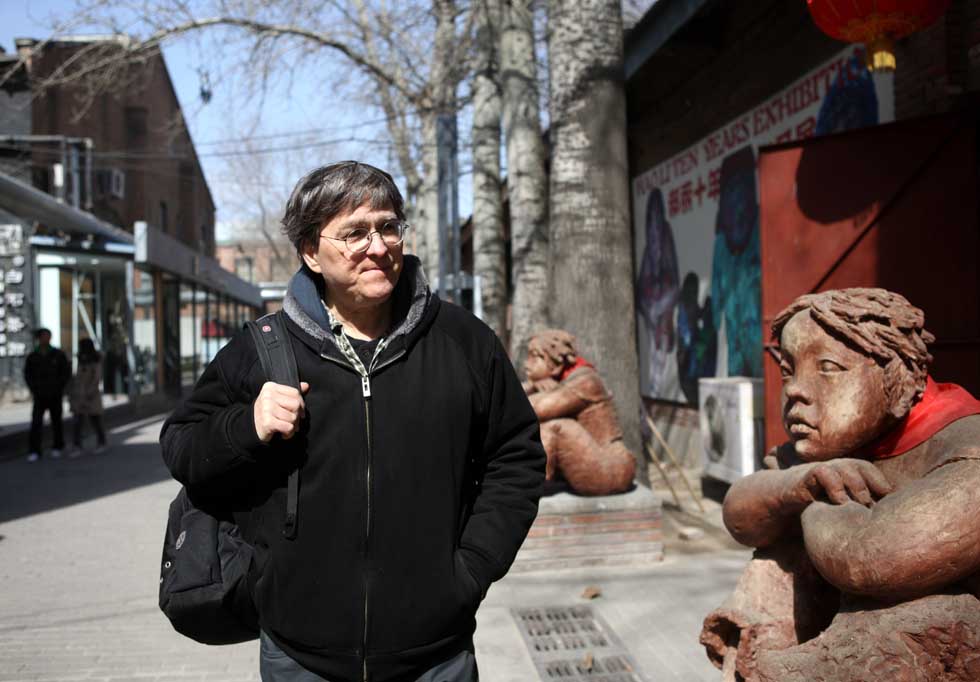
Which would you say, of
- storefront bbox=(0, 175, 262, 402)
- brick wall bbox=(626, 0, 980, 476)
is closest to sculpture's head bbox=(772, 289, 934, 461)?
brick wall bbox=(626, 0, 980, 476)

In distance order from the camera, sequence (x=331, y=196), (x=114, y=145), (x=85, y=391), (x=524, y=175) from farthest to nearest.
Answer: (x=114, y=145), (x=85, y=391), (x=524, y=175), (x=331, y=196)

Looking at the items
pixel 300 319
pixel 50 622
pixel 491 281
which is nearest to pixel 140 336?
pixel 491 281

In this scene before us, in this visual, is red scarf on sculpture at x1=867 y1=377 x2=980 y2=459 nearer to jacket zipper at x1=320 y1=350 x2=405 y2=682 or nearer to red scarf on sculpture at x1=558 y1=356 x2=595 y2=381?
jacket zipper at x1=320 y1=350 x2=405 y2=682

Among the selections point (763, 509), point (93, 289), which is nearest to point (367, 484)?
point (763, 509)

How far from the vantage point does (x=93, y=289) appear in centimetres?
2245

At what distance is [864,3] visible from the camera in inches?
203

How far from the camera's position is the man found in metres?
2.10

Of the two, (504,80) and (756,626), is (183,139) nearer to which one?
(504,80)

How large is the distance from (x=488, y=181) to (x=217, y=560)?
424 inches

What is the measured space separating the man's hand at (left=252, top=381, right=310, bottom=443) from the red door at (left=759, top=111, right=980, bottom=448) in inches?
202

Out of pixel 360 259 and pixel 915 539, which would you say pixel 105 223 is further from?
pixel 915 539

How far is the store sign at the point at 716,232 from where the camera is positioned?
800cm

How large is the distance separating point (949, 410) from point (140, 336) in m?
23.1

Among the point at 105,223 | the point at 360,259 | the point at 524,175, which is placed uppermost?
the point at 105,223
